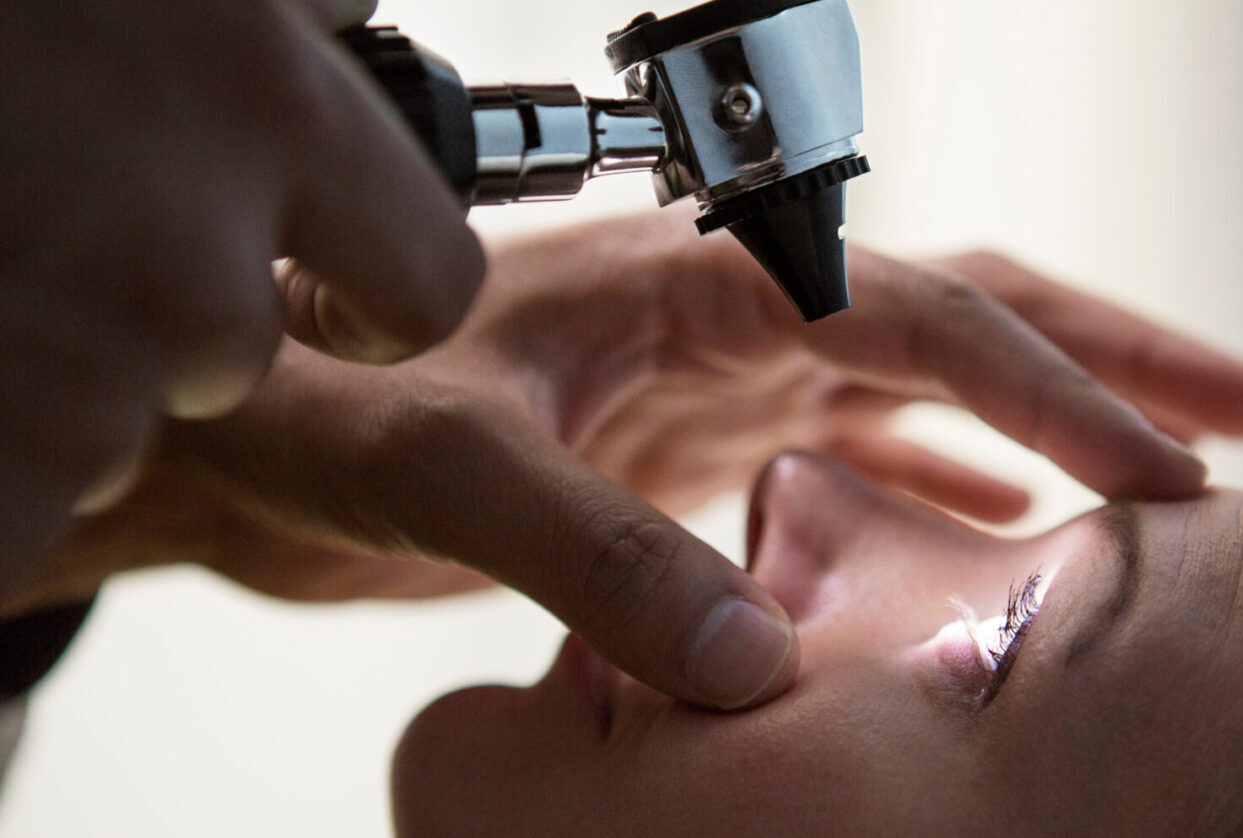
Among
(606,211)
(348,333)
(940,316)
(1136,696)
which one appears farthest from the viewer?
(606,211)

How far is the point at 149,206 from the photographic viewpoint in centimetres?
35

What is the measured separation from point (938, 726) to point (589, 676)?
0.82 ft

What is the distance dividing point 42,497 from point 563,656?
455 mm

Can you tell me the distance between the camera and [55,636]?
88cm

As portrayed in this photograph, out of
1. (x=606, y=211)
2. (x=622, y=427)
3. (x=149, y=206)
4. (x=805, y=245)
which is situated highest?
(x=149, y=206)

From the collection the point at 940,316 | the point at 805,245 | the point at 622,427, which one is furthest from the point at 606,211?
the point at 805,245

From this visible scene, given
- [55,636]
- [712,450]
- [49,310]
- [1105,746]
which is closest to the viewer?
[49,310]

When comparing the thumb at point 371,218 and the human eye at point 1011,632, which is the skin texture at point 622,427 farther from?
the thumb at point 371,218

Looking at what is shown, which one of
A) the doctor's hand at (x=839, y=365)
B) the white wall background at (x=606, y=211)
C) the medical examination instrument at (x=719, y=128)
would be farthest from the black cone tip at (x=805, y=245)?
the white wall background at (x=606, y=211)

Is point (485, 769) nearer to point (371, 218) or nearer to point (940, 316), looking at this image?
point (371, 218)

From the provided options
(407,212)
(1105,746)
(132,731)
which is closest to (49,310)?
(407,212)

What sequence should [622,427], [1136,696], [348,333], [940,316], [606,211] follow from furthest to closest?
[606,211] < [622,427] < [940,316] < [1136,696] < [348,333]

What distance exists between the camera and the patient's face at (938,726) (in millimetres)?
585

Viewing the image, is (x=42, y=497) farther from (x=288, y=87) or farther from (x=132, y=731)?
(x=132, y=731)
